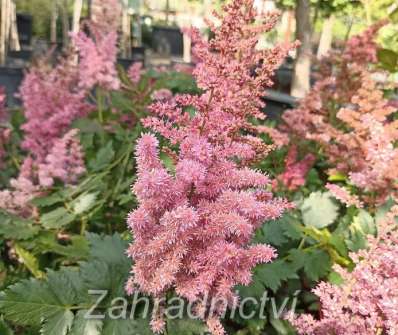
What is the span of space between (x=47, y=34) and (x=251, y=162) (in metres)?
13.5

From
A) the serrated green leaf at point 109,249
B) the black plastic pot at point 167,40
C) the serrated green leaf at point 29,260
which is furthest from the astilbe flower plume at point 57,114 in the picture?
the black plastic pot at point 167,40

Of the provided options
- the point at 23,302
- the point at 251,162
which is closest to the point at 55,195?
the point at 23,302

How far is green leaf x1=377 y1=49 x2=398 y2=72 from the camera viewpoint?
2944 millimetres

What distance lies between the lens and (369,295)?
4.28 feet

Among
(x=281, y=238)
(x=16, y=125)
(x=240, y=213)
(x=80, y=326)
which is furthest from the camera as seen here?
(x=16, y=125)

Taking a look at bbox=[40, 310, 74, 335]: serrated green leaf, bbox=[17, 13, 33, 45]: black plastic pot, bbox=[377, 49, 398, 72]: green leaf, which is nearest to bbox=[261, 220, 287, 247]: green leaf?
bbox=[40, 310, 74, 335]: serrated green leaf

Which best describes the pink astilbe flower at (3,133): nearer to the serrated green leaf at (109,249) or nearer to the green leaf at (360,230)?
the serrated green leaf at (109,249)

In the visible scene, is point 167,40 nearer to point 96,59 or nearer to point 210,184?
point 96,59

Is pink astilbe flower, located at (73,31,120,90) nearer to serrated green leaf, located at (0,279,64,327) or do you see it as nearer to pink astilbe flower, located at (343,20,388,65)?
pink astilbe flower, located at (343,20,388,65)

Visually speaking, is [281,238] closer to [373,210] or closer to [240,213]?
[373,210]

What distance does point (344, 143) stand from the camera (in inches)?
98.2

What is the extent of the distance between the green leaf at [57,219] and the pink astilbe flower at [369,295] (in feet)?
3.48

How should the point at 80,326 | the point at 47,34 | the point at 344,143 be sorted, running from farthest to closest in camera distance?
the point at 47,34
the point at 344,143
the point at 80,326

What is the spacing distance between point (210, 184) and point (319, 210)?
113cm
